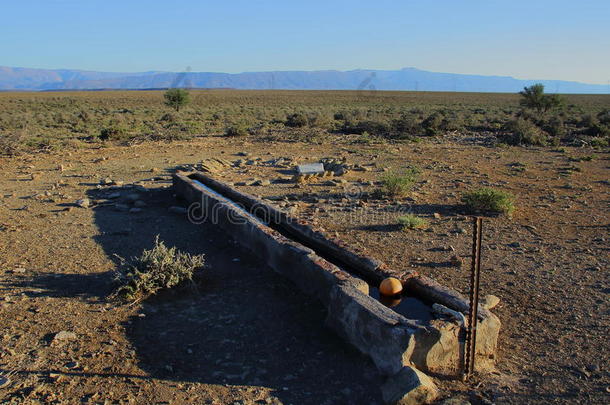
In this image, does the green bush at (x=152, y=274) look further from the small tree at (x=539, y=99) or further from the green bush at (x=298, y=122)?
the small tree at (x=539, y=99)

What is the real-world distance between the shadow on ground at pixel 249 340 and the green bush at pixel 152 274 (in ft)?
0.50

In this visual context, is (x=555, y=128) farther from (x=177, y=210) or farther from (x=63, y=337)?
(x=63, y=337)

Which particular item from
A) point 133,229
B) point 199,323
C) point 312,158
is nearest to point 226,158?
point 312,158

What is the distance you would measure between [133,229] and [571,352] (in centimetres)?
600

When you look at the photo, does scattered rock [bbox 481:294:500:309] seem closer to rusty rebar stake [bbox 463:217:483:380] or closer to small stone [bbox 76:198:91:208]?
rusty rebar stake [bbox 463:217:483:380]

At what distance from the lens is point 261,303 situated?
493 cm

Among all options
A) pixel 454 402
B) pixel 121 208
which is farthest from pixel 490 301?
pixel 121 208

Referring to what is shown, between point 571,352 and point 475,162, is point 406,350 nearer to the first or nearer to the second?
point 571,352

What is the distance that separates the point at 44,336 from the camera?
424cm

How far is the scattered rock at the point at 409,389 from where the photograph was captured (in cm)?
327

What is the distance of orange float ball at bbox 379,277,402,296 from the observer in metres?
4.62

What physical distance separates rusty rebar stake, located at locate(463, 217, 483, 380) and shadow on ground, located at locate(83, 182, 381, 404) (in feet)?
2.32

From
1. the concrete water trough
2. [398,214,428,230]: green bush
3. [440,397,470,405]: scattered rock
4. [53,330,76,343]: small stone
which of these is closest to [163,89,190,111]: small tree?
the concrete water trough

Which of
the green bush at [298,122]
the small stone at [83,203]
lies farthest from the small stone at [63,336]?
the green bush at [298,122]
